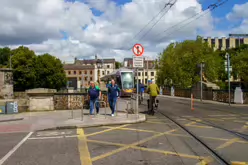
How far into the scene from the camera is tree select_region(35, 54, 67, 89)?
6905 centimetres

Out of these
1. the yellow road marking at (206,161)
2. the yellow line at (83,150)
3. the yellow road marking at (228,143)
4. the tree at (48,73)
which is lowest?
the yellow road marking at (206,161)

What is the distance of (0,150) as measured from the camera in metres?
6.75

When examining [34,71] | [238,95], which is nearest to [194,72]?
[238,95]

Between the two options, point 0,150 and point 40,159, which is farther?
point 0,150

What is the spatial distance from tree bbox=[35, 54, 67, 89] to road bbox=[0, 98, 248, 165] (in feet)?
204

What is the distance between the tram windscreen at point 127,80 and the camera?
32875mm

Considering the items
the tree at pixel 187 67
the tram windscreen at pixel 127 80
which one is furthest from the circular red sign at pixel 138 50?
the tree at pixel 187 67

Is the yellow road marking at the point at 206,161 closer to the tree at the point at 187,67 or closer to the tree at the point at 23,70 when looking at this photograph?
the tree at the point at 187,67

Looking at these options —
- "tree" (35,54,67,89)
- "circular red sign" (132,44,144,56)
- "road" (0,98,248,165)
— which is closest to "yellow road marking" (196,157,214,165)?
"road" (0,98,248,165)

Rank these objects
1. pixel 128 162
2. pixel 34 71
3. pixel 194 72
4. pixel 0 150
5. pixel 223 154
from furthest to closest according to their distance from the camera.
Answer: pixel 34 71, pixel 194 72, pixel 0 150, pixel 223 154, pixel 128 162

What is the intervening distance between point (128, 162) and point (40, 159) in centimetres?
192

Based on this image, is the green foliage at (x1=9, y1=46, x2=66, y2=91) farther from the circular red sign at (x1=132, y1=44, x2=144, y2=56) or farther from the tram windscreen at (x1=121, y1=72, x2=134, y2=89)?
the circular red sign at (x1=132, y1=44, x2=144, y2=56)

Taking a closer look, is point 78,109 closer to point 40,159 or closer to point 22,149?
point 22,149

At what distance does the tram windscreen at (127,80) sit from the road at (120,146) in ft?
75.7
